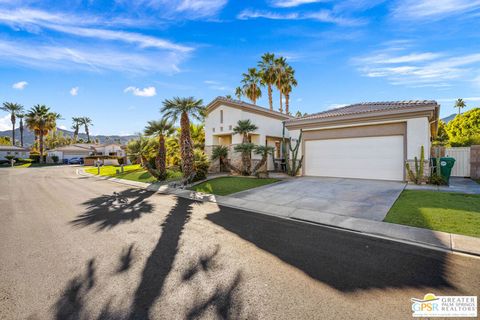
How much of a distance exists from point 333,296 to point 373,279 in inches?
37.3

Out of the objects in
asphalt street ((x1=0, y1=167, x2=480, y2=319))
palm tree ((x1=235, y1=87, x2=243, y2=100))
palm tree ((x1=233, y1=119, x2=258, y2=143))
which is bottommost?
asphalt street ((x1=0, y1=167, x2=480, y2=319))

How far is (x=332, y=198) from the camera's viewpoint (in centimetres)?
959

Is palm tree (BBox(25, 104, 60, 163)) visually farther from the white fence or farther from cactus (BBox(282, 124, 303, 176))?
the white fence

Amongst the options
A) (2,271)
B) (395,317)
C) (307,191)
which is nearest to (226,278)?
(395,317)

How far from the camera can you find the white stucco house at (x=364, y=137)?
42.1 ft

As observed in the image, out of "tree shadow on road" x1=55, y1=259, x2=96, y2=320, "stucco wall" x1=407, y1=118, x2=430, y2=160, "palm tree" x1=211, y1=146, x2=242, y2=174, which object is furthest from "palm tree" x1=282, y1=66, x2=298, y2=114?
"tree shadow on road" x1=55, y1=259, x2=96, y2=320

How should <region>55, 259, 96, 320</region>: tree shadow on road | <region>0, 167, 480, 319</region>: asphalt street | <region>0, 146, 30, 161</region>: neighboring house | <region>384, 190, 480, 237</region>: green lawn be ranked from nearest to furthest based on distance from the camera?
<region>55, 259, 96, 320</region>: tree shadow on road < <region>0, 167, 480, 319</region>: asphalt street < <region>384, 190, 480, 237</region>: green lawn < <region>0, 146, 30, 161</region>: neighboring house

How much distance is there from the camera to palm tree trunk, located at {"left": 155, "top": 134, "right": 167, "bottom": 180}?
16.9m

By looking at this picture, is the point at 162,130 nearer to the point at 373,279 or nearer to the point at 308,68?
the point at 308,68

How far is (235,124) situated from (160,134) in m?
6.00

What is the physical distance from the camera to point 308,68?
19.4 meters

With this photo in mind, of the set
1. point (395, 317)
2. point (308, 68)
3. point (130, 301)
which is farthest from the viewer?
point (308, 68)

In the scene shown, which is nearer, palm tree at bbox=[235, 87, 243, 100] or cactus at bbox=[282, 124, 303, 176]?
cactus at bbox=[282, 124, 303, 176]

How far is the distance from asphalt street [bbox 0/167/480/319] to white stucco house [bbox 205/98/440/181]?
10113mm
